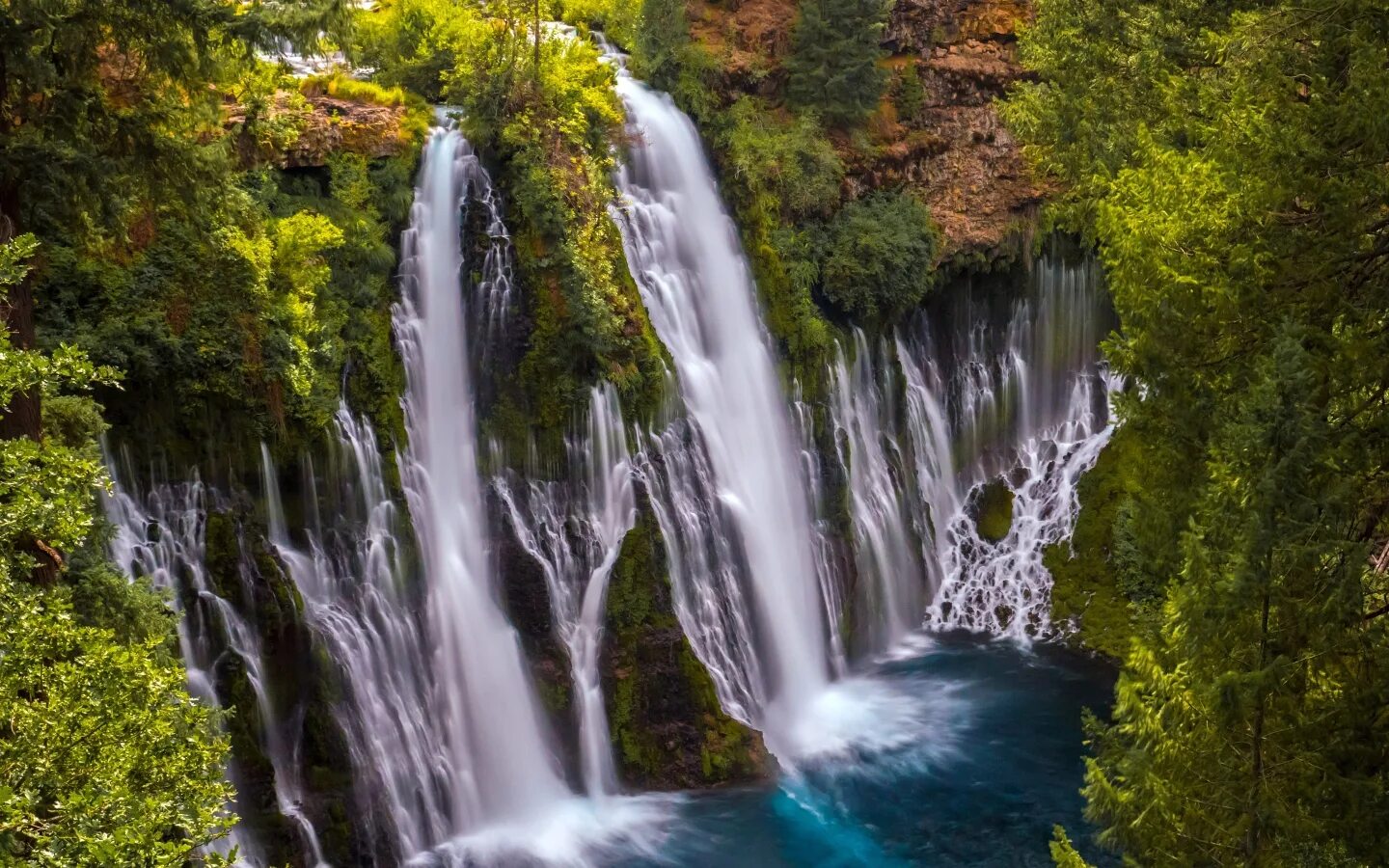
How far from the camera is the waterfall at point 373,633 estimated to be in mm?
13781

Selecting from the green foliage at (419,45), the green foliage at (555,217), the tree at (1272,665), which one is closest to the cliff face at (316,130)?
the green foliage at (555,217)

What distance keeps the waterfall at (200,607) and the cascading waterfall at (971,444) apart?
11.5 metres

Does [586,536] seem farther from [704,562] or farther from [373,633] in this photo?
[373,633]

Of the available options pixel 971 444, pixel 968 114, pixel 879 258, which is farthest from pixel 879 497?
pixel 968 114

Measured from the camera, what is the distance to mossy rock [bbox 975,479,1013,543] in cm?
2308

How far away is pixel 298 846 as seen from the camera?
12.8m

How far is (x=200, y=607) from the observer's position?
41.1ft

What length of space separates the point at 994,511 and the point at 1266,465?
1803cm

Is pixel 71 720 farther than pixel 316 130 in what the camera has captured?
No

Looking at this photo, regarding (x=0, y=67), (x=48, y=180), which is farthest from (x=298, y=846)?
(x=0, y=67)

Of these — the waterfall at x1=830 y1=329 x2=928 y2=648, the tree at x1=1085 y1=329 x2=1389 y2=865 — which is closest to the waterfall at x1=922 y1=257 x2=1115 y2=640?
the waterfall at x1=830 y1=329 x2=928 y2=648

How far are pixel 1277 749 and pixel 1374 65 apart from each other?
4.19 m

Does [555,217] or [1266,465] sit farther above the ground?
[555,217]

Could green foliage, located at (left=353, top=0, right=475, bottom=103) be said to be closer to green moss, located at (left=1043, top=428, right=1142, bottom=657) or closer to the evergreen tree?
the evergreen tree
